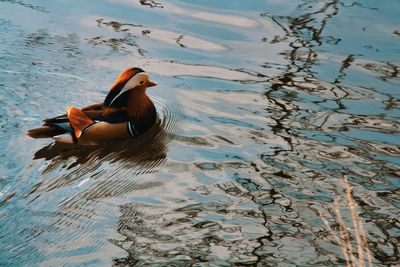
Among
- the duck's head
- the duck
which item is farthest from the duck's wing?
the duck's head

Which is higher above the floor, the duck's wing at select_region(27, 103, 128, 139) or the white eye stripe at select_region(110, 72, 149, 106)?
the white eye stripe at select_region(110, 72, 149, 106)

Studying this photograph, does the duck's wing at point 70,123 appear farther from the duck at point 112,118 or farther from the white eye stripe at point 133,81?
the white eye stripe at point 133,81

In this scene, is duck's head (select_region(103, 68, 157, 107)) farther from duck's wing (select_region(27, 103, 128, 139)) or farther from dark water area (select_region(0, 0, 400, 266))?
dark water area (select_region(0, 0, 400, 266))

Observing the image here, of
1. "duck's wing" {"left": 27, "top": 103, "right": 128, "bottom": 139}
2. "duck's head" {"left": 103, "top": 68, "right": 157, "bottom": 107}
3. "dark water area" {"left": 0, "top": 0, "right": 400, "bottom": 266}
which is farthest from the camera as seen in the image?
"duck's head" {"left": 103, "top": 68, "right": 157, "bottom": 107}

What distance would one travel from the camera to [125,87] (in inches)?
196

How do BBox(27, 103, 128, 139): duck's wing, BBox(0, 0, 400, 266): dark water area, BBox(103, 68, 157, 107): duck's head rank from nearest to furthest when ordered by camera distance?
BBox(0, 0, 400, 266): dark water area
BBox(27, 103, 128, 139): duck's wing
BBox(103, 68, 157, 107): duck's head

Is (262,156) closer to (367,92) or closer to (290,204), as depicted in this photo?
(290,204)

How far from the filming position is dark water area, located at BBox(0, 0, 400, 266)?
3447mm

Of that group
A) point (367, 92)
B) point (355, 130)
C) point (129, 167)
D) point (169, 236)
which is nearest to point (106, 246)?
point (169, 236)

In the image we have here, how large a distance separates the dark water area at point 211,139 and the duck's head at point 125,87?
43cm

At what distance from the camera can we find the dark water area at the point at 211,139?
136 inches

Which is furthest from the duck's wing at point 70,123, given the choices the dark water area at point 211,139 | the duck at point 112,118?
the dark water area at point 211,139

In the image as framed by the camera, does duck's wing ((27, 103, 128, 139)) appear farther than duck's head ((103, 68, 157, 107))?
No

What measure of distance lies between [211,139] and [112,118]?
3.28ft
